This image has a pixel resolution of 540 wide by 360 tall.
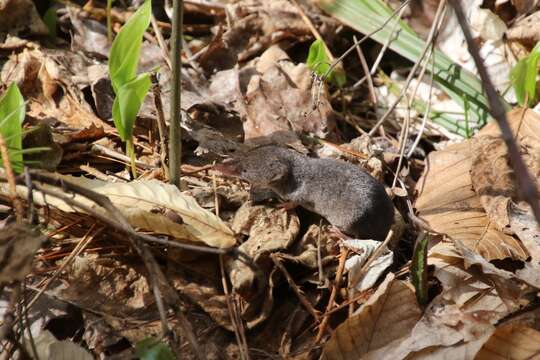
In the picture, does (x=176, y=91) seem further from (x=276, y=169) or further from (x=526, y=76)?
(x=526, y=76)

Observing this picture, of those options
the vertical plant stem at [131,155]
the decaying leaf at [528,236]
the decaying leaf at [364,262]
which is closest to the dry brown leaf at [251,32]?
the vertical plant stem at [131,155]

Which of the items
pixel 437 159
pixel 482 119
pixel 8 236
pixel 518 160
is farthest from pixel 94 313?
pixel 482 119

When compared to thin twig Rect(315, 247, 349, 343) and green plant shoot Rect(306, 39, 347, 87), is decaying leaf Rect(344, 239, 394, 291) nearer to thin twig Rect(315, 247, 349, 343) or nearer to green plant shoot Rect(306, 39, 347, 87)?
thin twig Rect(315, 247, 349, 343)

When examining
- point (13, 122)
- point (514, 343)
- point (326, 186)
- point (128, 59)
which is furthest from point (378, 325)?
point (13, 122)

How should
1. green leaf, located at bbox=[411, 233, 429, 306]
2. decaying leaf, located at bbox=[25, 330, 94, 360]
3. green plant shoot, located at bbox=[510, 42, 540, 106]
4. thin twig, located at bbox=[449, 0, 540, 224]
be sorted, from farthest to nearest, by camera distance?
green plant shoot, located at bbox=[510, 42, 540, 106] < green leaf, located at bbox=[411, 233, 429, 306] < decaying leaf, located at bbox=[25, 330, 94, 360] < thin twig, located at bbox=[449, 0, 540, 224]

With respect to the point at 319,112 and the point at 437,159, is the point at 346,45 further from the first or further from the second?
the point at 437,159

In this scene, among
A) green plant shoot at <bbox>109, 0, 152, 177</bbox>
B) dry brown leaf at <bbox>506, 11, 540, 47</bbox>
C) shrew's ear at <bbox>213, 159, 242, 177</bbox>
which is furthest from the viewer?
dry brown leaf at <bbox>506, 11, 540, 47</bbox>

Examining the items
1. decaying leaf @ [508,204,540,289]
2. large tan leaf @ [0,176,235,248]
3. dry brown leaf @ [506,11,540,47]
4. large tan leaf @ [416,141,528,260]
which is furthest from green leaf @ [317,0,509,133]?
large tan leaf @ [0,176,235,248]
